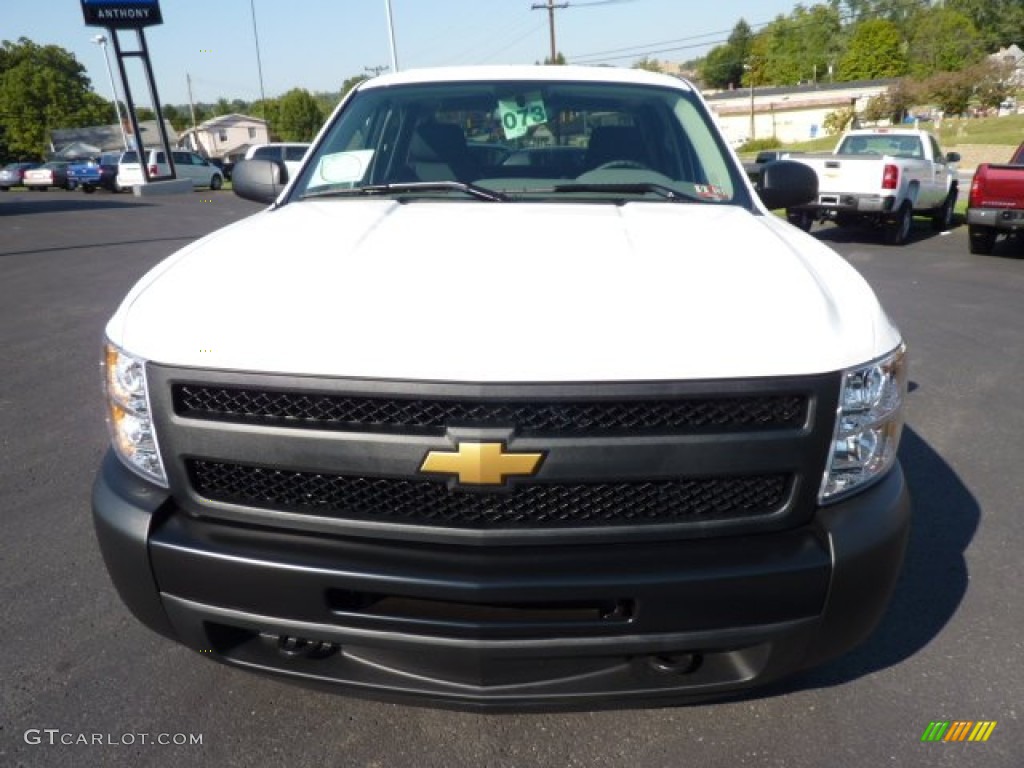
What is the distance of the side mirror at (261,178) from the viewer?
11.4 ft

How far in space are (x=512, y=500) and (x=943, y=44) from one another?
314 feet

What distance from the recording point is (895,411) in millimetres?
1978

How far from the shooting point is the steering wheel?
3.22m

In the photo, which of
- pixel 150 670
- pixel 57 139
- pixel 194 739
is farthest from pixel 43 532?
pixel 57 139

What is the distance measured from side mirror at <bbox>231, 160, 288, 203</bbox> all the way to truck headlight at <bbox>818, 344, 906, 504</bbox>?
2.55 m

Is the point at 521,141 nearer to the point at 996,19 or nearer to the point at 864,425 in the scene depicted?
the point at 864,425

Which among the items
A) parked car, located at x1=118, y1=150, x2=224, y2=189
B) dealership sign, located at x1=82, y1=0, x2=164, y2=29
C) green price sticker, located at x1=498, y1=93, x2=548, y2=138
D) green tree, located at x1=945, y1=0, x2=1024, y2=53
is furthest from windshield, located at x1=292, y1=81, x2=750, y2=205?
green tree, located at x1=945, y1=0, x2=1024, y2=53

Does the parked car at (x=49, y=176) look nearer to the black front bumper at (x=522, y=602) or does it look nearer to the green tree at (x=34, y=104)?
the black front bumper at (x=522, y=602)

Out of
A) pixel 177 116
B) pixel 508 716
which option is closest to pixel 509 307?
pixel 508 716

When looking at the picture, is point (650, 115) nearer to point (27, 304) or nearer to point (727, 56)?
point (27, 304)

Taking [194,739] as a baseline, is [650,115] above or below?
above

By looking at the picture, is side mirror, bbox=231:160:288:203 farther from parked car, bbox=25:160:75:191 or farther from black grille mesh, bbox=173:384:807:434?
parked car, bbox=25:160:75:191

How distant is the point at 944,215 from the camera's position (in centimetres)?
1488

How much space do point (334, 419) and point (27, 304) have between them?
26.4ft
